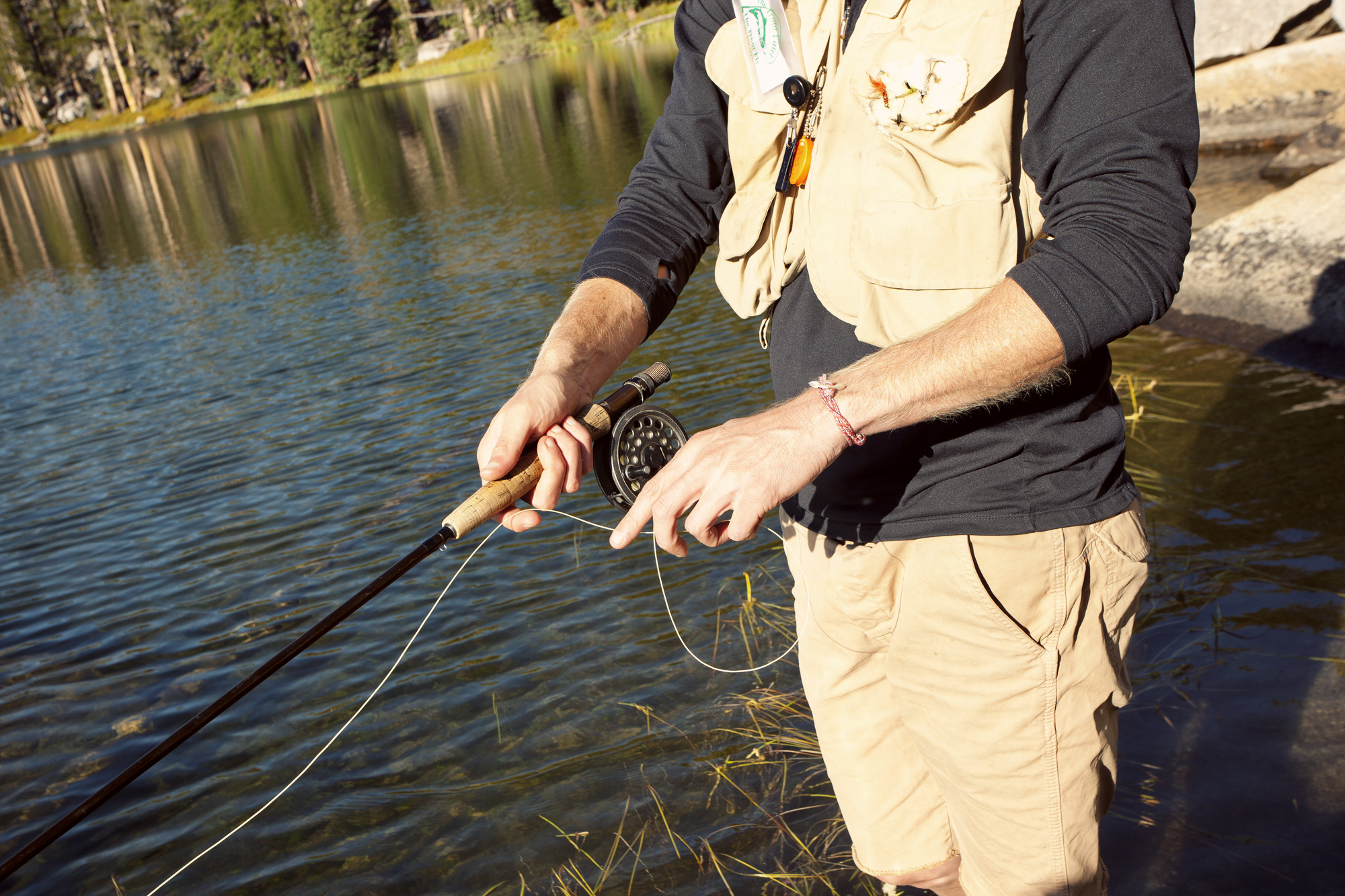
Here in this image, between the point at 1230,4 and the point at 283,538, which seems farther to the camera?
the point at 1230,4

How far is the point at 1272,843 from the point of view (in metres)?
3.21

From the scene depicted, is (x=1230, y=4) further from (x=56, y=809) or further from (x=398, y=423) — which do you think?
(x=56, y=809)

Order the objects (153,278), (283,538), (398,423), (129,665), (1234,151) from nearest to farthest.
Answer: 1. (129,665)
2. (283,538)
3. (398,423)
4. (1234,151)
5. (153,278)

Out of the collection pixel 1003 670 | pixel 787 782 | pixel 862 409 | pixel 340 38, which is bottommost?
pixel 787 782

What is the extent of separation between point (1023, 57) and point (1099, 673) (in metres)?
1.15

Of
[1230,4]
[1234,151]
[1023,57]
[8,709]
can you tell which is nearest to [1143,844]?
[1023,57]

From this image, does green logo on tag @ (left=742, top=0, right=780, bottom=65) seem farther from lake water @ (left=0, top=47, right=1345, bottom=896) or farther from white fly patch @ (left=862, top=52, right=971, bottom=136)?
lake water @ (left=0, top=47, right=1345, bottom=896)

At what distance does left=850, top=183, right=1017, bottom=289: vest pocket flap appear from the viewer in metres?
1.80

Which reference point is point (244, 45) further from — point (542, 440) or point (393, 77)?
point (542, 440)

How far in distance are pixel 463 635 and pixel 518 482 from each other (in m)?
3.63

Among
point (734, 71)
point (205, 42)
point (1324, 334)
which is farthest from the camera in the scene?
point (205, 42)

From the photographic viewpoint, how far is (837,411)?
166cm

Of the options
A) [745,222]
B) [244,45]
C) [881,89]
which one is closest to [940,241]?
[881,89]

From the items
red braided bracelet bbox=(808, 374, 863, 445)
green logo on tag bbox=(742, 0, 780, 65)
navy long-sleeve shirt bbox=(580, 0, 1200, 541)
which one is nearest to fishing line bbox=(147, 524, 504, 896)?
navy long-sleeve shirt bbox=(580, 0, 1200, 541)
